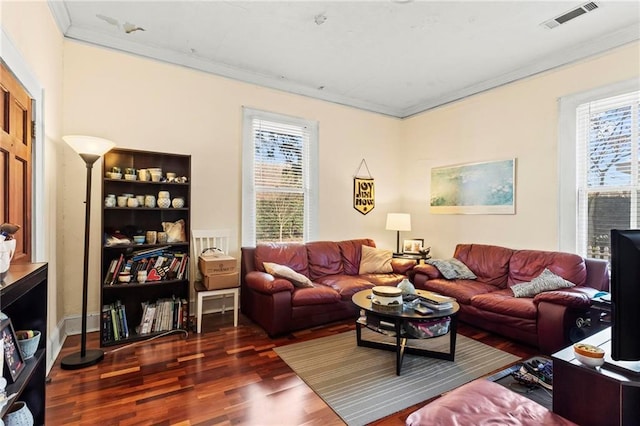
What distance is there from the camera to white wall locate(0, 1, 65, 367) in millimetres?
1943

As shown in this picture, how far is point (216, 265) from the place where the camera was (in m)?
3.35

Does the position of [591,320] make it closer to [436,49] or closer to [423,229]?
[423,229]

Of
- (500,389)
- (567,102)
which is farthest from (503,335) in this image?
(567,102)

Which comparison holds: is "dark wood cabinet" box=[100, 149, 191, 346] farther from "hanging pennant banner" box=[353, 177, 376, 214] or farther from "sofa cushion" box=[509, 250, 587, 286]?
"sofa cushion" box=[509, 250, 587, 286]

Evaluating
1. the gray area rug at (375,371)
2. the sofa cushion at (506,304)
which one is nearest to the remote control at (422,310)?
the gray area rug at (375,371)

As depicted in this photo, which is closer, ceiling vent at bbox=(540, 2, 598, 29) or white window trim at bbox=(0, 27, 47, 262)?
white window trim at bbox=(0, 27, 47, 262)

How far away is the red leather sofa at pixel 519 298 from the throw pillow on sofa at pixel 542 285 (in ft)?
0.21

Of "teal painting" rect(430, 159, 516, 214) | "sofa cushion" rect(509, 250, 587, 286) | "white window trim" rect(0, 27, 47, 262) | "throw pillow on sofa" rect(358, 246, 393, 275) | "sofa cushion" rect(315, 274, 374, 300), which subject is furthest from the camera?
"throw pillow on sofa" rect(358, 246, 393, 275)

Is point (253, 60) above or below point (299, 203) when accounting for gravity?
above

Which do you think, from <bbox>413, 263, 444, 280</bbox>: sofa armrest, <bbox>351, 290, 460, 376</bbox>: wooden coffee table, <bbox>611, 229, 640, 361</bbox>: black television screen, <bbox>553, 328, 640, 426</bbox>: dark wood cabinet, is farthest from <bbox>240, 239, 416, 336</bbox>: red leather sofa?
<bbox>611, 229, 640, 361</bbox>: black television screen

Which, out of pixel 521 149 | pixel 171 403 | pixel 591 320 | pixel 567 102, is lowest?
pixel 171 403

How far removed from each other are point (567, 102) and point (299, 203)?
3363 mm

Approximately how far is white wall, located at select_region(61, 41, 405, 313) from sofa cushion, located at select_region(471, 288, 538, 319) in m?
2.09

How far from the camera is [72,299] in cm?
316
